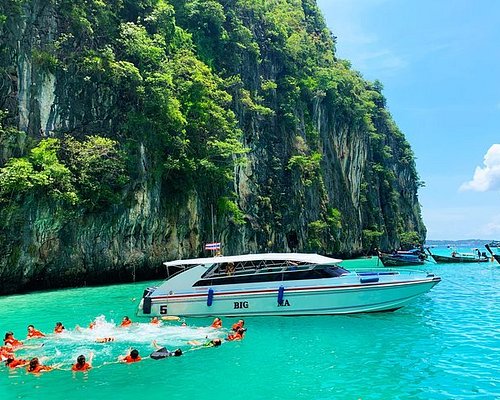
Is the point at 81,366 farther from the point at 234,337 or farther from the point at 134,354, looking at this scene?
the point at 234,337

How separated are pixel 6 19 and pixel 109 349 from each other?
2130cm

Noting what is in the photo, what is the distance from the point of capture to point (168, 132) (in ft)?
100.0

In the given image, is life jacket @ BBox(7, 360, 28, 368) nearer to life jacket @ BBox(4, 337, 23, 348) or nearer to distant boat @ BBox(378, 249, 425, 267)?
life jacket @ BBox(4, 337, 23, 348)

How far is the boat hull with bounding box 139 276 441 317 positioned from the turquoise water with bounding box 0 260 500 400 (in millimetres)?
373

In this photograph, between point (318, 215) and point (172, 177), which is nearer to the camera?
point (172, 177)

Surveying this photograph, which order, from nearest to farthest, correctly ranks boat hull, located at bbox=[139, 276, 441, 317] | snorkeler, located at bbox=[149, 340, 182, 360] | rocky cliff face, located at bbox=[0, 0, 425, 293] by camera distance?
snorkeler, located at bbox=[149, 340, 182, 360] → boat hull, located at bbox=[139, 276, 441, 317] → rocky cliff face, located at bbox=[0, 0, 425, 293]

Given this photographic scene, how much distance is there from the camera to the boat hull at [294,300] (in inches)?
625

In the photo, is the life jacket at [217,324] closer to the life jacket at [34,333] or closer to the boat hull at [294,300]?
the boat hull at [294,300]

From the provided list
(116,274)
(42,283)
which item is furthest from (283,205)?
(42,283)

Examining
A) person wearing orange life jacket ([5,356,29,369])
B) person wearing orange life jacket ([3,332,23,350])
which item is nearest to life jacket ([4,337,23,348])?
person wearing orange life jacket ([3,332,23,350])

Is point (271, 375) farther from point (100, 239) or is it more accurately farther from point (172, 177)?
point (172, 177)

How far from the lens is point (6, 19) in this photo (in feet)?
80.7

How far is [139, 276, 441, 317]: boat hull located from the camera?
1588cm

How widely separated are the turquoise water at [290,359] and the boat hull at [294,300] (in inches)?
14.7
